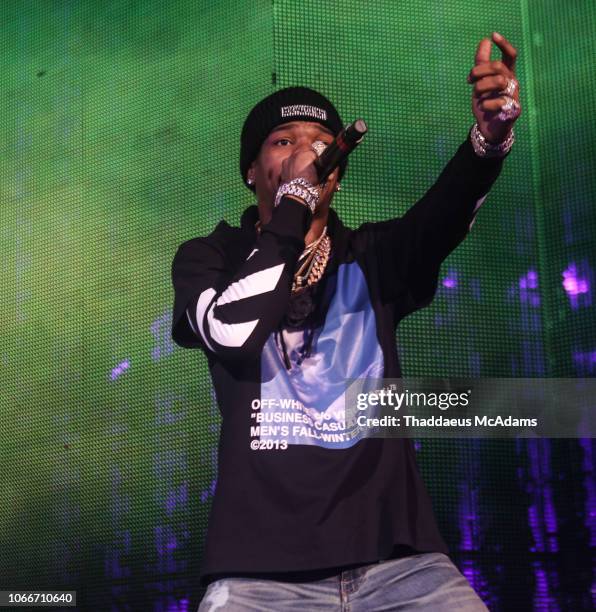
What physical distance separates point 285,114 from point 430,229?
0.49 meters

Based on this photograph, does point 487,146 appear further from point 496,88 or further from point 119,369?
point 119,369

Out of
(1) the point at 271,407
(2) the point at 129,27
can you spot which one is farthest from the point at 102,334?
(1) the point at 271,407

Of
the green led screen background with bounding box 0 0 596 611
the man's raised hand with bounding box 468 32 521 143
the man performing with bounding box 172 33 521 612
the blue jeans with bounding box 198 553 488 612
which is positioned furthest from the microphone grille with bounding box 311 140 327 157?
the green led screen background with bounding box 0 0 596 611

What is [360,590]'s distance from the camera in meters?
1.59

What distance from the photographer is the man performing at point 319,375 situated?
5.27 feet

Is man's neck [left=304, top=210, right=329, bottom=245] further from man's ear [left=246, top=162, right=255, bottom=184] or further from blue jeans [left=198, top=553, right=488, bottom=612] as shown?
blue jeans [left=198, top=553, right=488, bottom=612]

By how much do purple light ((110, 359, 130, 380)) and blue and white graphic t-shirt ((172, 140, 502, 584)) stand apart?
1.34 metres

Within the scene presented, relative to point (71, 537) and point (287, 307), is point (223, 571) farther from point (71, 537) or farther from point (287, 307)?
point (71, 537)

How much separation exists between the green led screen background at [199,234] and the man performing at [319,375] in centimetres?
127

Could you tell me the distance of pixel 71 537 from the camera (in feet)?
10.6

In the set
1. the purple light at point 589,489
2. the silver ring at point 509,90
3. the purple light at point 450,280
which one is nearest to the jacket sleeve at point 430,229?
the silver ring at point 509,90

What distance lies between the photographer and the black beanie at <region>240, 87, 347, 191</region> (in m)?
2.16

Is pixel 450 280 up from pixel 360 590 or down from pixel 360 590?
up

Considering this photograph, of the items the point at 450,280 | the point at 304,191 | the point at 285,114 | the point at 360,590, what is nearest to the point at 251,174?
the point at 285,114
